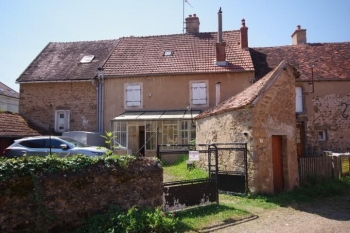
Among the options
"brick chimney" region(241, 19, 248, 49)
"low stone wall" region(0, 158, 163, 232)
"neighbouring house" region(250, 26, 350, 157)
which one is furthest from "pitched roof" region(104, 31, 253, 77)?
"low stone wall" region(0, 158, 163, 232)

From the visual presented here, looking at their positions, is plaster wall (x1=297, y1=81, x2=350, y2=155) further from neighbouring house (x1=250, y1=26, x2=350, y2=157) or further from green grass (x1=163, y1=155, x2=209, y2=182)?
green grass (x1=163, y1=155, x2=209, y2=182)

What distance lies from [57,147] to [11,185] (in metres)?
6.49

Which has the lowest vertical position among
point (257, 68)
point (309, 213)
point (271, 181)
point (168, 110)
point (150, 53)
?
point (309, 213)

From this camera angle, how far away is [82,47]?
21.8 m

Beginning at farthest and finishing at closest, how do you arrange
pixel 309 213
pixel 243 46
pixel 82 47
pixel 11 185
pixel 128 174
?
1. pixel 82 47
2. pixel 243 46
3. pixel 309 213
4. pixel 128 174
5. pixel 11 185

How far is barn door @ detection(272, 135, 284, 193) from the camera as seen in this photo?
1026cm

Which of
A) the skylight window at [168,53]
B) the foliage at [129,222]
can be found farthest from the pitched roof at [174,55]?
the foliage at [129,222]

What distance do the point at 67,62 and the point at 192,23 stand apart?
9.48m

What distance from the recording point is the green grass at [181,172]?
10.9 metres

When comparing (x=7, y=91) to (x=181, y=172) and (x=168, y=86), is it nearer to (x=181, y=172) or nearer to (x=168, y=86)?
(x=168, y=86)

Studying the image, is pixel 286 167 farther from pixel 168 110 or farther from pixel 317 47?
pixel 317 47

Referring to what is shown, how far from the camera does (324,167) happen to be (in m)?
11.8

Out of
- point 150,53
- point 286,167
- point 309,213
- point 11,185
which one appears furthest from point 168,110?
point 11,185

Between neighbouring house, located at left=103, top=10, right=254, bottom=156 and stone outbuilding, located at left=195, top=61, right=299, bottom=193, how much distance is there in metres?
5.59
